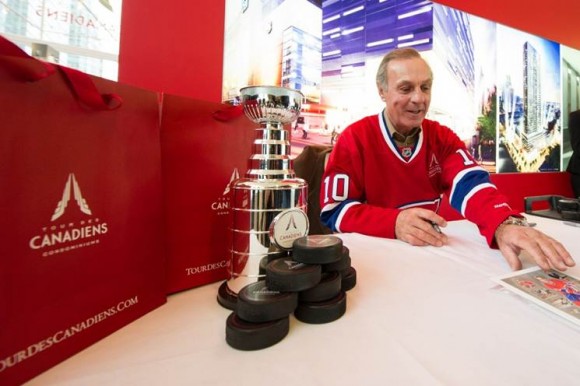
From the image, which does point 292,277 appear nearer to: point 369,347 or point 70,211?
point 369,347

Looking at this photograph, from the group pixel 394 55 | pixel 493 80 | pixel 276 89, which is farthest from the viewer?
pixel 493 80

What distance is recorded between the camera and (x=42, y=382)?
0.78ft

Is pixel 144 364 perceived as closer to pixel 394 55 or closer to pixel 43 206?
pixel 43 206

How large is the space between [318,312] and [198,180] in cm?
26

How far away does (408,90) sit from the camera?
3.56ft

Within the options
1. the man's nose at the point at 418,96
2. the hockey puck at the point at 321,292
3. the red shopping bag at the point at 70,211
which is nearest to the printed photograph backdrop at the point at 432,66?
the man's nose at the point at 418,96

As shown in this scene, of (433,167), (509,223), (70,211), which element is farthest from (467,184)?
(70,211)

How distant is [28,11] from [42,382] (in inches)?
82.0

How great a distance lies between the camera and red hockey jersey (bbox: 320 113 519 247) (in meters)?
0.90

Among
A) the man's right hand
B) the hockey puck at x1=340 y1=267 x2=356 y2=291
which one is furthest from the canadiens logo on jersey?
the hockey puck at x1=340 y1=267 x2=356 y2=291

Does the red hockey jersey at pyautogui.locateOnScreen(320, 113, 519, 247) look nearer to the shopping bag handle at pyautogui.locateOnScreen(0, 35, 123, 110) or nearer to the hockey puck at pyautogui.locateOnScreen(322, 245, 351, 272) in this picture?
the hockey puck at pyautogui.locateOnScreen(322, 245, 351, 272)

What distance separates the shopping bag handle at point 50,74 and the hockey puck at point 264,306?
271 millimetres

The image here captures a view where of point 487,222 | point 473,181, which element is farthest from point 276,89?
point 473,181

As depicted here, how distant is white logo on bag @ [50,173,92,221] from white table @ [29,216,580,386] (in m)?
0.15
